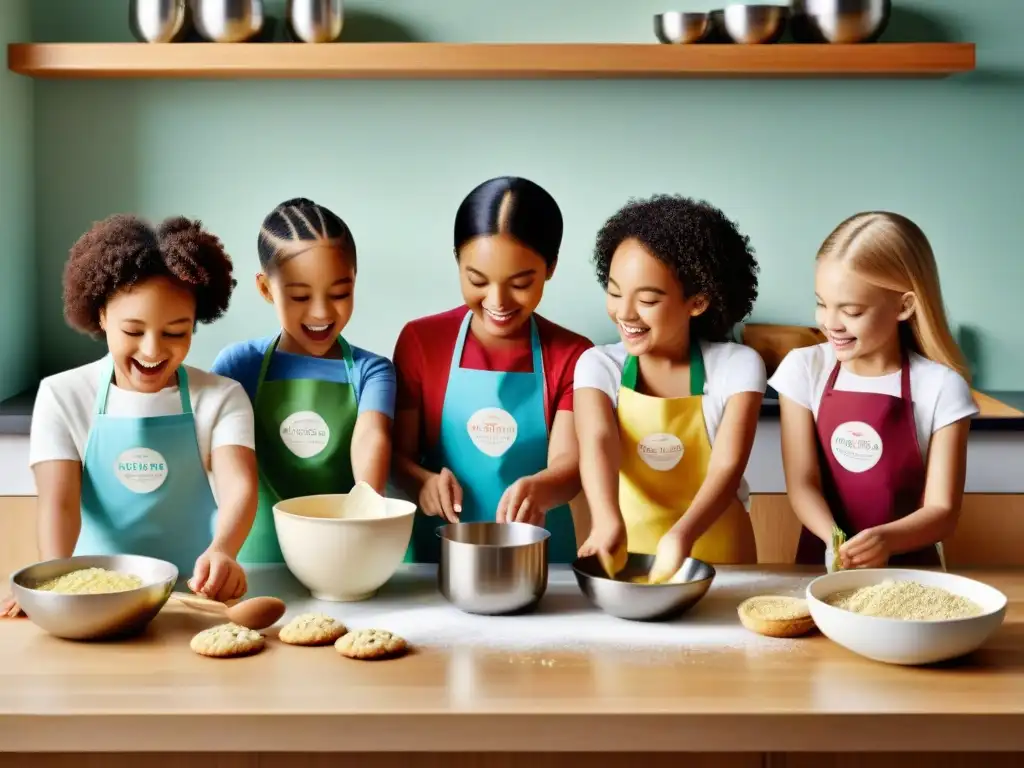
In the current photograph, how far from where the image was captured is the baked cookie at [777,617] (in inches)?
42.8

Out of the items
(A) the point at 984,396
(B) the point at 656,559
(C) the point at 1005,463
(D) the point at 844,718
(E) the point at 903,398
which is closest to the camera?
(D) the point at 844,718

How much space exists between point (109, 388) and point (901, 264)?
3.19ft

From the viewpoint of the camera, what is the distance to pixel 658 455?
143 centimetres

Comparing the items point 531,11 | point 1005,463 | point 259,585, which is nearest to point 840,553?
point 259,585

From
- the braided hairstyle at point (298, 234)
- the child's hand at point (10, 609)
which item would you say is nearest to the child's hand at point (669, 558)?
the braided hairstyle at point (298, 234)

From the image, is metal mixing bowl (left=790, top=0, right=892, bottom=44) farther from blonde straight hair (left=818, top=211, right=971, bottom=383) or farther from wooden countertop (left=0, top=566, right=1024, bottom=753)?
wooden countertop (left=0, top=566, right=1024, bottom=753)

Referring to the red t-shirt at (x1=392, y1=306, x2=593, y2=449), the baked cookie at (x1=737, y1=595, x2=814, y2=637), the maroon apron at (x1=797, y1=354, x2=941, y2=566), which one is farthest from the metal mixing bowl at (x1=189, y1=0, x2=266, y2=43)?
the baked cookie at (x1=737, y1=595, x2=814, y2=637)

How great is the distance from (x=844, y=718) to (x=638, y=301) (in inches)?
25.1

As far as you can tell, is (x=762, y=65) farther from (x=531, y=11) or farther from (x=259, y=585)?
(x=259, y=585)

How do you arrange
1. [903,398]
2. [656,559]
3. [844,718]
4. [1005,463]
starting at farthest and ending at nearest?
[1005,463], [903,398], [656,559], [844,718]

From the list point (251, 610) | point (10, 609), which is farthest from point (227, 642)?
point (10, 609)

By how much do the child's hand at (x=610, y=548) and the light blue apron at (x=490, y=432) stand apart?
1.02 feet

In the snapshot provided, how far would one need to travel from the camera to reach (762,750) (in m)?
0.92

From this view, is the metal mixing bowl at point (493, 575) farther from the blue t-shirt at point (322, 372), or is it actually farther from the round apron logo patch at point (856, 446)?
the round apron logo patch at point (856, 446)
